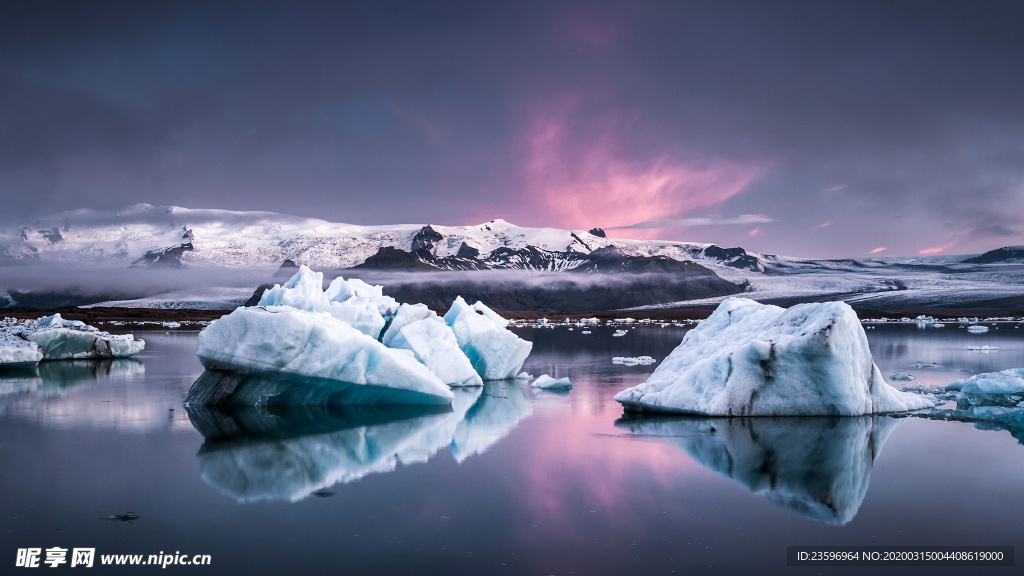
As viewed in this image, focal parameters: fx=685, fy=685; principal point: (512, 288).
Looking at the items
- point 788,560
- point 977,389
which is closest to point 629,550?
point 788,560

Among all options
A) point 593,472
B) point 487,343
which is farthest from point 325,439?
point 487,343

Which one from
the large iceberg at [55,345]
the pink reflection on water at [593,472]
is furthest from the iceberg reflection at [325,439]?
the large iceberg at [55,345]

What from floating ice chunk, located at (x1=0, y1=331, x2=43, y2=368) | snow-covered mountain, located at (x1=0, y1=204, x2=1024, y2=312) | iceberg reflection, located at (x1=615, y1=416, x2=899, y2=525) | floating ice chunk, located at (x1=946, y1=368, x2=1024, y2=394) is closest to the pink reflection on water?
iceberg reflection, located at (x1=615, y1=416, x2=899, y2=525)

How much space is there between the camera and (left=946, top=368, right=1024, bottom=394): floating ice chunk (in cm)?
1196

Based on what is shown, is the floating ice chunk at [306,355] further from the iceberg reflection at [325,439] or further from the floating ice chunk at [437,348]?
the floating ice chunk at [437,348]

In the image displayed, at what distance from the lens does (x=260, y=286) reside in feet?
416

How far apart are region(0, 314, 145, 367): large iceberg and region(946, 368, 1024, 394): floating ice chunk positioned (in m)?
25.2

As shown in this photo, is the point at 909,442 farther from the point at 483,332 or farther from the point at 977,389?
the point at 483,332

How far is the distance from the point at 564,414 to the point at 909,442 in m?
5.65

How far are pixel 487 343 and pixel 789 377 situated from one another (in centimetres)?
915

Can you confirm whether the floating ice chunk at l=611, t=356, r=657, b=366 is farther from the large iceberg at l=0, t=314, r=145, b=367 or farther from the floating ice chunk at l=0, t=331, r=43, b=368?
the floating ice chunk at l=0, t=331, r=43, b=368

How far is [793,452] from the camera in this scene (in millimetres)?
9094

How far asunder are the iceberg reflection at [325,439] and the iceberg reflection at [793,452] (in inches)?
111

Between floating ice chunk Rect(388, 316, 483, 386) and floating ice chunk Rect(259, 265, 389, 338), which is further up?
floating ice chunk Rect(259, 265, 389, 338)
